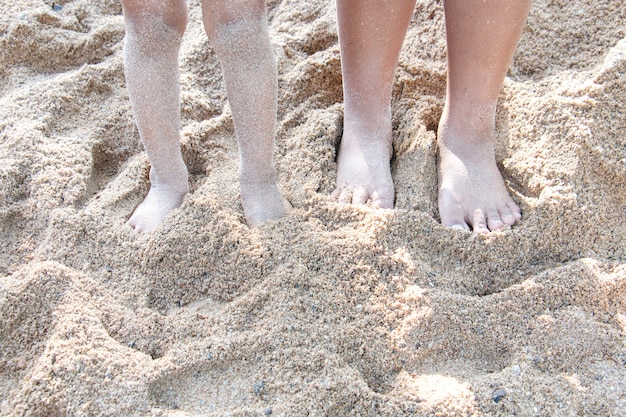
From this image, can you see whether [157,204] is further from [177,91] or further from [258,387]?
[258,387]

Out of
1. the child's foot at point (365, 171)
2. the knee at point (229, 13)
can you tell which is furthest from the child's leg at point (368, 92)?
the knee at point (229, 13)

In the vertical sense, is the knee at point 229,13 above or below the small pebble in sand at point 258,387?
above

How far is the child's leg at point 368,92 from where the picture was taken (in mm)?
1479

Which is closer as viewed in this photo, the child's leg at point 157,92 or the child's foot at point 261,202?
the child's leg at point 157,92

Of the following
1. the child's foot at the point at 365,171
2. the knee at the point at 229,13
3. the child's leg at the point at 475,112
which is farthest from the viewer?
the child's foot at the point at 365,171

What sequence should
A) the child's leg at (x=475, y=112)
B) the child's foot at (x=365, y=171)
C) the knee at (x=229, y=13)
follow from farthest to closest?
1. the child's foot at (x=365, y=171)
2. the child's leg at (x=475, y=112)
3. the knee at (x=229, y=13)

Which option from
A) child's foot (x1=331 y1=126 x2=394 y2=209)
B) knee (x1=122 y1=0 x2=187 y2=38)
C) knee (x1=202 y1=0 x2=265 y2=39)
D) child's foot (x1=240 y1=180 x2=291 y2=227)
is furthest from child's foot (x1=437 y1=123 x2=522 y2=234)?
knee (x1=122 y1=0 x2=187 y2=38)

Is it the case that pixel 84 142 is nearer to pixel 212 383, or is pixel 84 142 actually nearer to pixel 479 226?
pixel 212 383

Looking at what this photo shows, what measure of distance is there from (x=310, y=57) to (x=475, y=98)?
23.8 inches

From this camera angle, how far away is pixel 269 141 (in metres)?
1.41

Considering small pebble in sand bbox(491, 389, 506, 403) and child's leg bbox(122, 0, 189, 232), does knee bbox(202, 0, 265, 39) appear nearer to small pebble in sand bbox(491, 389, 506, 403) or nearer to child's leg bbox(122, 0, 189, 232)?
child's leg bbox(122, 0, 189, 232)

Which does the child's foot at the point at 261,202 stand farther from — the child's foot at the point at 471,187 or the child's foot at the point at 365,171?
the child's foot at the point at 471,187

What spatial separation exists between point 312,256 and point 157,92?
0.53 m

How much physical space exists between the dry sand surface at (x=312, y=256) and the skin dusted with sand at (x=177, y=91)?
0.06 meters
